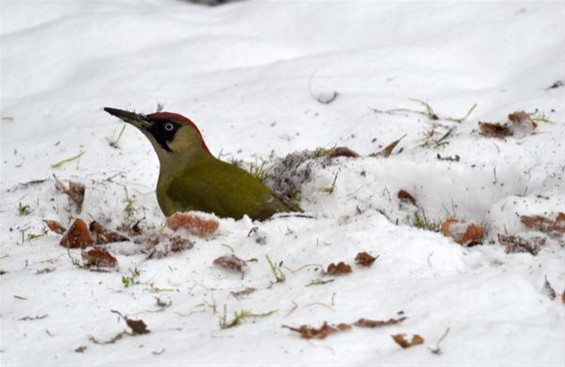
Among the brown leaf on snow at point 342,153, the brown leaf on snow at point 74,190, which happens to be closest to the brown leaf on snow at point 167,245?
the brown leaf on snow at point 74,190

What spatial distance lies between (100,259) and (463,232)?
5.60 feet

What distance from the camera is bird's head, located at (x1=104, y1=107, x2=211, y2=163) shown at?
19.3ft

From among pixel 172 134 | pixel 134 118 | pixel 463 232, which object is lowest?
pixel 463 232

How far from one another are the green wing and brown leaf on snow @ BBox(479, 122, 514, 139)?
1561 mm

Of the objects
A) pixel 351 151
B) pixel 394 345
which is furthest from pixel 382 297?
pixel 351 151

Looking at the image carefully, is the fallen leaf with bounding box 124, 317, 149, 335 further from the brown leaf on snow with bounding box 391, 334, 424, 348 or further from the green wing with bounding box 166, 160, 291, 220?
the green wing with bounding box 166, 160, 291, 220

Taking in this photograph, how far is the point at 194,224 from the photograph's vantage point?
4.84 meters

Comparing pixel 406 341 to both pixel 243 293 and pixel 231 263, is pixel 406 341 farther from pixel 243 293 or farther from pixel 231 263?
pixel 231 263

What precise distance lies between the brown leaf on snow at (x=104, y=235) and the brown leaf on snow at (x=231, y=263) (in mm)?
833

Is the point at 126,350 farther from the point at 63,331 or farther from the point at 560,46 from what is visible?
the point at 560,46

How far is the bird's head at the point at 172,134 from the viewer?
5875mm

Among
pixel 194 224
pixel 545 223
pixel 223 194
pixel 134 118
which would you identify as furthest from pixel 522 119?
pixel 194 224

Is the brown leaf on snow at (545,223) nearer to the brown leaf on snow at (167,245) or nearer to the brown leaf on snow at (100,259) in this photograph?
the brown leaf on snow at (167,245)

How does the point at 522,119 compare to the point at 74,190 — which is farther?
the point at 522,119
